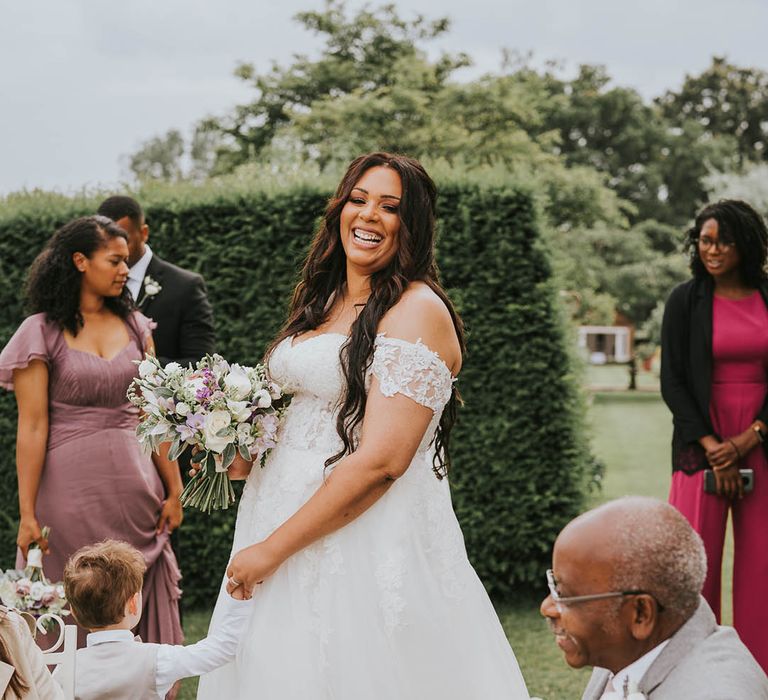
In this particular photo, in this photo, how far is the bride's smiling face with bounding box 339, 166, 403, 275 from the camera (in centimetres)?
315

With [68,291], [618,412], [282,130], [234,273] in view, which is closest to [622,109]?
[618,412]

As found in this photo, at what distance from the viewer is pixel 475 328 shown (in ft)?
23.4

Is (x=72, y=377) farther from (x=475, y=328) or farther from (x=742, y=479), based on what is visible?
(x=475, y=328)

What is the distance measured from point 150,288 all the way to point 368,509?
8.86ft

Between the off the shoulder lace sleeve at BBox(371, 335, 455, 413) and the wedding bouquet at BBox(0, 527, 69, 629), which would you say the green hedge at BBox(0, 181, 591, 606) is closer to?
the wedding bouquet at BBox(0, 527, 69, 629)

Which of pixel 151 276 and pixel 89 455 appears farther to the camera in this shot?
pixel 151 276

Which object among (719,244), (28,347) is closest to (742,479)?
(719,244)

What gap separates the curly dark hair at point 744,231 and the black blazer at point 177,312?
2639 millimetres

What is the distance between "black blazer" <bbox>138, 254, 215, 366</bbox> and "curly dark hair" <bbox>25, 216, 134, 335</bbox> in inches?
34.1

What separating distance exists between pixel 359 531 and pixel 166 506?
2.04 m

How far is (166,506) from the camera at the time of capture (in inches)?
191

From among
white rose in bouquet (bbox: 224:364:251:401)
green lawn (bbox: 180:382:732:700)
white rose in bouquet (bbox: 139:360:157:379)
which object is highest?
white rose in bouquet (bbox: 139:360:157:379)

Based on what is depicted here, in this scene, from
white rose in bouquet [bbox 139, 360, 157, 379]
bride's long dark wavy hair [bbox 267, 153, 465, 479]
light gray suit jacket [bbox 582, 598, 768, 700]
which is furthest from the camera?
white rose in bouquet [bbox 139, 360, 157, 379]

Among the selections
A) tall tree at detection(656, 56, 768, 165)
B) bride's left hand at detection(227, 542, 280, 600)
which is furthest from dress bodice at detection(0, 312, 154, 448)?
tall tree at detection(656, 56, 768, 165)
